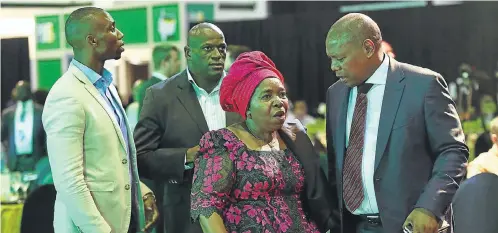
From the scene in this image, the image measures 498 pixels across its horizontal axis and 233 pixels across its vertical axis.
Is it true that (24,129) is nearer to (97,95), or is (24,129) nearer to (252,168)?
(97,95)

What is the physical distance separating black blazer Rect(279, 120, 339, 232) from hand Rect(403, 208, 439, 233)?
0.39m

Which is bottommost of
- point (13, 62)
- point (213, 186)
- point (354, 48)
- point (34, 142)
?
point (34, 142)

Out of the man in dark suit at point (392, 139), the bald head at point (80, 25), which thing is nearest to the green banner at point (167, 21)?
the bald head at point (80, 25)

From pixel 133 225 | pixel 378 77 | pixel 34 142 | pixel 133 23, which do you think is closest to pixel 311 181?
pixel 378 77

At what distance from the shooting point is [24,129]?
6633mm

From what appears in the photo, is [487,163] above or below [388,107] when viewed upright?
below

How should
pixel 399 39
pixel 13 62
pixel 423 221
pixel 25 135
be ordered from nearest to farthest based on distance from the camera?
pixel 423 221 → pixel 25 135 → pixel 399 39 → pixel 13 62

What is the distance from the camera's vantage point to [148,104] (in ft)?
11.5

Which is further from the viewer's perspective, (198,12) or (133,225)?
(198,12)

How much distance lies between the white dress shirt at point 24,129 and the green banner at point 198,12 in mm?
2443

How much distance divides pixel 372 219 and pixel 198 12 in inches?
244

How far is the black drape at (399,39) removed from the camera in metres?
8.11

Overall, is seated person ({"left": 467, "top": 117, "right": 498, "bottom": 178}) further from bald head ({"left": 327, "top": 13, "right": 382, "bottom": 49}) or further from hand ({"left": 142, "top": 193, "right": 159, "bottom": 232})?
hand ({"left": 142, "top": 193, "right": 159, "bottom": 232})

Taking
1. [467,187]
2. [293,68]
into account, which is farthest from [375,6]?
[467,187]
